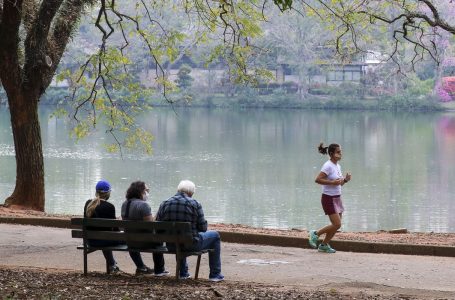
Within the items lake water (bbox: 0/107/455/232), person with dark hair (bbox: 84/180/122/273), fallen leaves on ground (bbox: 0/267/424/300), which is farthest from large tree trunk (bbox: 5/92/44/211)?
person with dark hair (bbox: 84/180/122/273)

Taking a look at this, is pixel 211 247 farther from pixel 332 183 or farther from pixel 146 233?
pixel 332 183

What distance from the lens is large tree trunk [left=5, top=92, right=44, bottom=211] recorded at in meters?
18.0

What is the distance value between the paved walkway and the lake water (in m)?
12.4

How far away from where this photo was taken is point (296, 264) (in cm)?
1177

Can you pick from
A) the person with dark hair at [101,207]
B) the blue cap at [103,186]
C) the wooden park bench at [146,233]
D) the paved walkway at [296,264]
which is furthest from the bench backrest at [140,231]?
the paved walkway at [296,264]

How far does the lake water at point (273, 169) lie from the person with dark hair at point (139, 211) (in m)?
15.2

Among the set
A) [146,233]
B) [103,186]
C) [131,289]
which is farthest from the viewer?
[103,186]

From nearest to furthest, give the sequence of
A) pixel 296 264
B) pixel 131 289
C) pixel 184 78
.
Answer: pixel 131 289 → pixel 296 264 → pixel 184 78

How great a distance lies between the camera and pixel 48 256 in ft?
39.5

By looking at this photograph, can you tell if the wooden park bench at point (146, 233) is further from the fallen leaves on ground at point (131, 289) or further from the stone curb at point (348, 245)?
the stone curb at point (348, 245)

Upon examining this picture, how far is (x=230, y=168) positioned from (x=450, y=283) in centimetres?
2932

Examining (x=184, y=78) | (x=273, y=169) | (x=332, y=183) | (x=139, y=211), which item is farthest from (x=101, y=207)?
(x=184, y=78)

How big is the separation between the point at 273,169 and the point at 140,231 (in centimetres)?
3022

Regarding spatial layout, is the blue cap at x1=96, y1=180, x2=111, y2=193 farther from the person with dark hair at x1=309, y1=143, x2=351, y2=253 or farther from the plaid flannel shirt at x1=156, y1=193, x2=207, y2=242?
the person with dark hair at x1=309, y1=143, x2=351, y2=253
